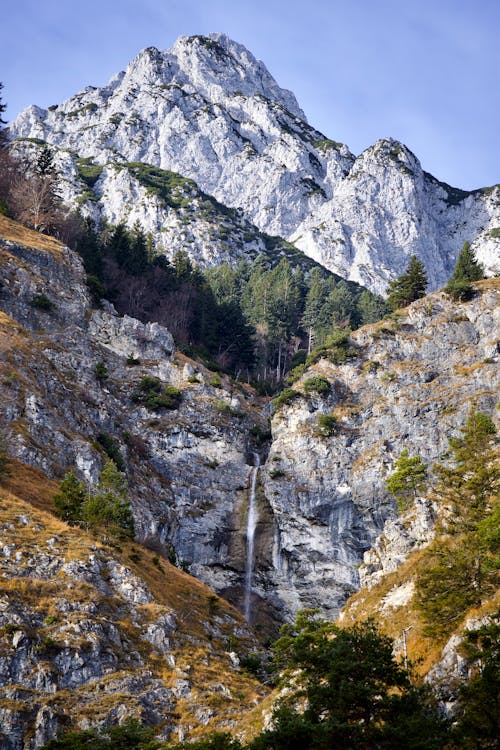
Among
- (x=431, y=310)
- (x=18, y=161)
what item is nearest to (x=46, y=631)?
(x=431, y=310)

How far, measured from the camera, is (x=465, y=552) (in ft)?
92.5

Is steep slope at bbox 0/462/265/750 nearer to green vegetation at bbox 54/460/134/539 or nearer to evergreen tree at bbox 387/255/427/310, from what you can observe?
green vegetation at bbox 54/460/134/539

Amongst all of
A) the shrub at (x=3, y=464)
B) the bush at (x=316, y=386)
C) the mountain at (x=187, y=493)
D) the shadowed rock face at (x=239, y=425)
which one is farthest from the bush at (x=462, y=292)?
the shrub at (x=3, y=464)

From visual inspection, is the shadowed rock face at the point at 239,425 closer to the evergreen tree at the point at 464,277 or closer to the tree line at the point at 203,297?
the evergreen tree at the point at 464,277

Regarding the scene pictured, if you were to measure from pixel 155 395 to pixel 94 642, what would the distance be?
44.9 metres

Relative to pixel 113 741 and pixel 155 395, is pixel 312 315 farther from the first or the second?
pixel 113 741

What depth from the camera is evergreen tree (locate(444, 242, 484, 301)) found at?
9056 cm

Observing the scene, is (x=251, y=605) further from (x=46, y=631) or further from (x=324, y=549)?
(x=46, y=631)

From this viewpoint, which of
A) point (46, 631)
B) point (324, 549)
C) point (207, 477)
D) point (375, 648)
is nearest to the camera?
point (375, 648)

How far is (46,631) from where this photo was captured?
120 feet

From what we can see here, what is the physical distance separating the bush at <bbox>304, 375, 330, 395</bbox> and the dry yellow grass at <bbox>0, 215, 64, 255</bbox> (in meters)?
38.7

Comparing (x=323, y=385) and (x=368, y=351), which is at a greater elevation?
(x=368, y=351)

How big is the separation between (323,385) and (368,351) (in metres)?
10.7

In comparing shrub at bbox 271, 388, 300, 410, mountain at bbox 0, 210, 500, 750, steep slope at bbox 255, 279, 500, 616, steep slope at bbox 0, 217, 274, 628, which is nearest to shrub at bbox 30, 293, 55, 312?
steep slope at bbox 0, 217, 274, 628
